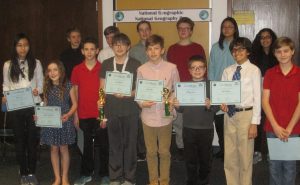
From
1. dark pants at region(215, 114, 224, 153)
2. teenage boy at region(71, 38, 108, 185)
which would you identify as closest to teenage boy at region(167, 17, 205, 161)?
dark pants at region(215, 114, 224, 153)

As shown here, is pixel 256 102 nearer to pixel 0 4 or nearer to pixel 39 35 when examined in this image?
pixel 39 35

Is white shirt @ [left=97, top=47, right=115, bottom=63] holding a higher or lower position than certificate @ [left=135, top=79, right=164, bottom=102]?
higher

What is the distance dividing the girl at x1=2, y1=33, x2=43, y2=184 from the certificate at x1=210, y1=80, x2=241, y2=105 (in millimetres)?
2014

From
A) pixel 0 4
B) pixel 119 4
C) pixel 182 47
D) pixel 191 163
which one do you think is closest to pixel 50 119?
pixel 191 163

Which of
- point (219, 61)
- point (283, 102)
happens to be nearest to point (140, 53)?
point (219, 61)

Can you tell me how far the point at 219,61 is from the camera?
495 cm

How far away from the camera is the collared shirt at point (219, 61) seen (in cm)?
489

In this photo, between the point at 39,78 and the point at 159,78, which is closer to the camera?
the point at 159,78

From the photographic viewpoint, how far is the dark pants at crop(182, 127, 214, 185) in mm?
3984

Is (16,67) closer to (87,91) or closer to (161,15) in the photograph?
(87,91)

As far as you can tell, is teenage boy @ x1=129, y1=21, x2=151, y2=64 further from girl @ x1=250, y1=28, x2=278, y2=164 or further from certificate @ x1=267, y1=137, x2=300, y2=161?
certificate @ x1=267, y1=137, x2=300, y2=161

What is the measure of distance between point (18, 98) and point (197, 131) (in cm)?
201

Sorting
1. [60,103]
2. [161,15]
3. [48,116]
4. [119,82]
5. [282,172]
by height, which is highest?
[161,15]

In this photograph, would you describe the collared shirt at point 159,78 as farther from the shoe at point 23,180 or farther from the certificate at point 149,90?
the shoe at point 23,180
